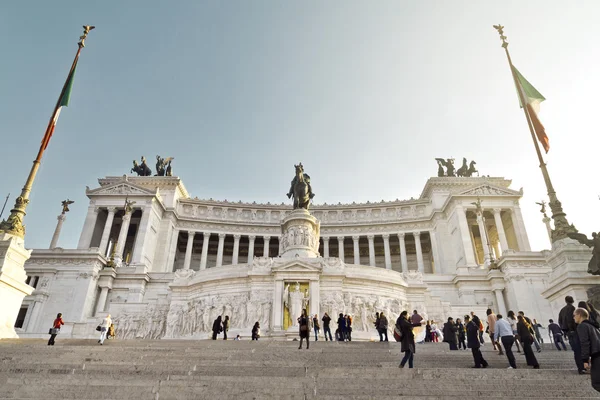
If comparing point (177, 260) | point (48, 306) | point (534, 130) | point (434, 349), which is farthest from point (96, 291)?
point (534, 130)

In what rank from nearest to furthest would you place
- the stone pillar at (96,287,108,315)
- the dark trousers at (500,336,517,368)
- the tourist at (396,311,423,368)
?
the tourist at (396,311,423,368) < the dark trousers at (500,336,517,368) < the stone pillar at (96,287,108,315)

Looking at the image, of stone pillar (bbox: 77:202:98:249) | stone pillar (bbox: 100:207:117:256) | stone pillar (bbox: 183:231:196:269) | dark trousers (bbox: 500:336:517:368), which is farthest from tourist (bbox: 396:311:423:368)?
stone pillar (bbox: 77:202:98:249)

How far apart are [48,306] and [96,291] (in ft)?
13.5

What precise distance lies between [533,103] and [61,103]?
20886mm

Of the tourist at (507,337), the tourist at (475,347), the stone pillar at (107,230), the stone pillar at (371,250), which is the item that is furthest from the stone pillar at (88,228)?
the tourist at (507,337)

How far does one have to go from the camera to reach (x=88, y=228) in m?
54.7

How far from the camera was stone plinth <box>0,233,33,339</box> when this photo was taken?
13.4m

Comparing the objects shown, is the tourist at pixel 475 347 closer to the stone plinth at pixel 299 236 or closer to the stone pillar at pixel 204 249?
the stone plinth at pixel 299 236

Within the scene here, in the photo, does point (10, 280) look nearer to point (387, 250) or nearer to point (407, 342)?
point (407, 342)

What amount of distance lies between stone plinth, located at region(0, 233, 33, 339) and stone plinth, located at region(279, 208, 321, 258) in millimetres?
16856

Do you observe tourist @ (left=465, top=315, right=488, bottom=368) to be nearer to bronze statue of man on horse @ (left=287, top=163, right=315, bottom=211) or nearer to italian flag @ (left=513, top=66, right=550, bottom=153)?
italian flag @ (left=513, top=66, right=550, bottom=153)

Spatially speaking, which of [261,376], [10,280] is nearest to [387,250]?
[10,280]

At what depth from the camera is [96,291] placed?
38.8 m

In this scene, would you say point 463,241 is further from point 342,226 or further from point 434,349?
point 434,349
